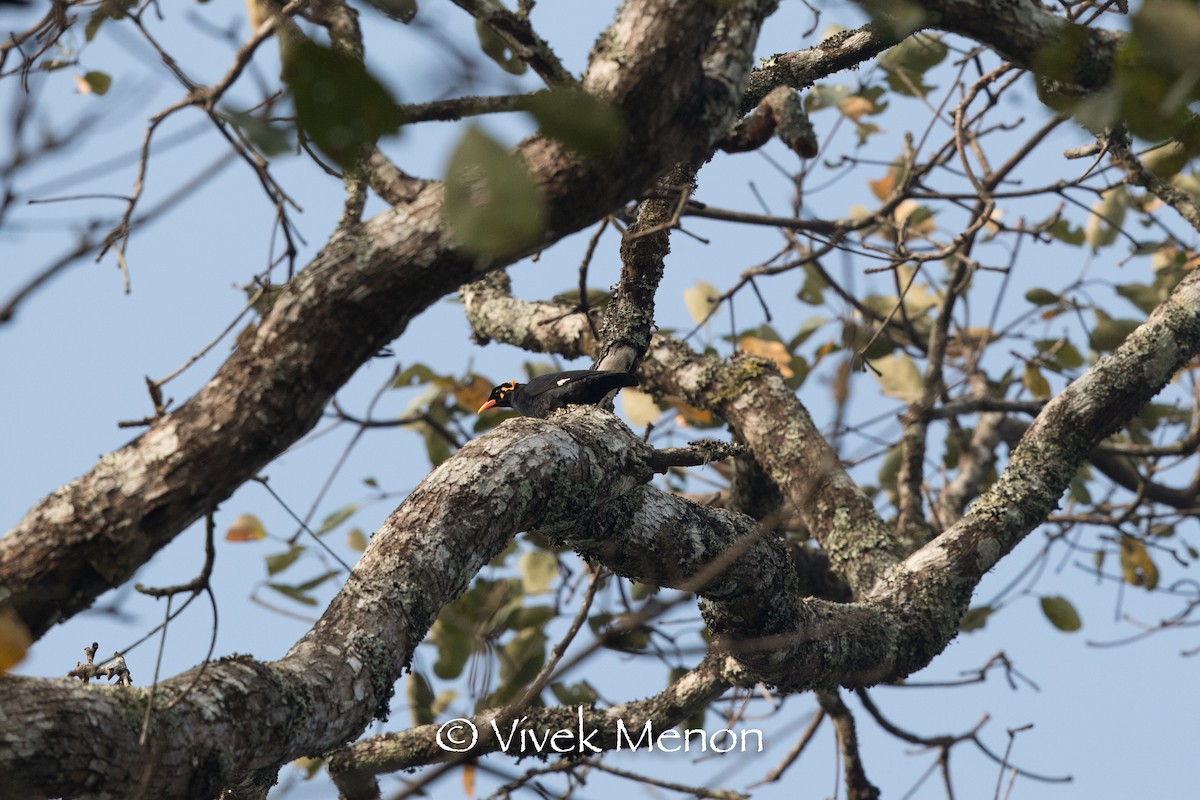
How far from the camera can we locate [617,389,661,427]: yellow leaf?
5.09 m

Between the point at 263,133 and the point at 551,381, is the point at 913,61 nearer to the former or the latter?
the point at 551,381

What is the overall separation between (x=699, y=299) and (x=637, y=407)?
2.61 ft

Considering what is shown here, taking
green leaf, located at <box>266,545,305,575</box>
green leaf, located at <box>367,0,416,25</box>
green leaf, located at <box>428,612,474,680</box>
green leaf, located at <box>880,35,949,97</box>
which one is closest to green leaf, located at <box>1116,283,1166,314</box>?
green leaf, located at <box>880,35,949,97</box>

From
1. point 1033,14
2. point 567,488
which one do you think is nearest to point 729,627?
point 567,488

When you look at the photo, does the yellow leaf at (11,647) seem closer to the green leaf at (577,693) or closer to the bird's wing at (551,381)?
the bird's wing at (551,381)

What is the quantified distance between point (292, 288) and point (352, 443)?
11.4 ft

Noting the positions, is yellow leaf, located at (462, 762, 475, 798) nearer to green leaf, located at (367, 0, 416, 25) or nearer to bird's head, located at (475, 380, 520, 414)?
bird's head, located at (475, 380, 520, 414)

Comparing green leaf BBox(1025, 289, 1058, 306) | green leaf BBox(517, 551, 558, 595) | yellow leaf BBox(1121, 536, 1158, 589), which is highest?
green leaf BBox(1025, 289, 1058, 306)

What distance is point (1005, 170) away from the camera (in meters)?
5.48

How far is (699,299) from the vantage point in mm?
5602

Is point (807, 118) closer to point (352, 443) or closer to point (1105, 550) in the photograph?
point (352, 443)

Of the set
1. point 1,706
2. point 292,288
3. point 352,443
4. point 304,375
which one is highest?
point 352,443

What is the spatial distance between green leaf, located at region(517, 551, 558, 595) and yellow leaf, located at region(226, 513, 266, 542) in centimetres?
134

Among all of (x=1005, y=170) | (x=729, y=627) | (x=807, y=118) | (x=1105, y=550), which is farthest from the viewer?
(x=1105, y=550)
